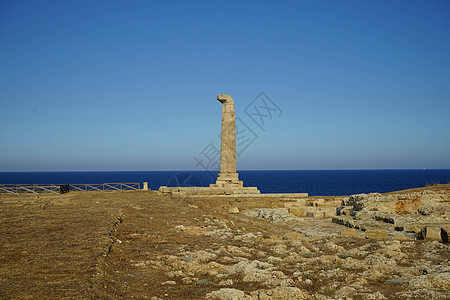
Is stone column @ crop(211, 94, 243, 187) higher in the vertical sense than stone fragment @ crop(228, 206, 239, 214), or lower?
higher

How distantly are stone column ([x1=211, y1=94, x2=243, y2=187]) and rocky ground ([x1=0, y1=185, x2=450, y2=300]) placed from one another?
11.6m

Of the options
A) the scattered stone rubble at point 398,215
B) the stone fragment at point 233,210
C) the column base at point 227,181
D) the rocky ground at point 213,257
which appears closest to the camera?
the rocky ground at point 213,257

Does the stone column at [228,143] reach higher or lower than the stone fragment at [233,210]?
higher

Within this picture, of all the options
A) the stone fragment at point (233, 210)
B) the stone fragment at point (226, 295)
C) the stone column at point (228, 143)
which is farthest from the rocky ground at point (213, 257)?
the stone column at point (228, 143)

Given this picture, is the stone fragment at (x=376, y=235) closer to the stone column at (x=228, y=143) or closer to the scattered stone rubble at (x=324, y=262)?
the scattered stone rubble at (x=324, y=262)

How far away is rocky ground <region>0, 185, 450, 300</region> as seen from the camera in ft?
23.3

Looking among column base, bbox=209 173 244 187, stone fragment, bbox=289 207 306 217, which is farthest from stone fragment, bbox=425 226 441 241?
column base, bbox=209 173 244 187

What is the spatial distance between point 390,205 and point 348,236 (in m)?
6.25

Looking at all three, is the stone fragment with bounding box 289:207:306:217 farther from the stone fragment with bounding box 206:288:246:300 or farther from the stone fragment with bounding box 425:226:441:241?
the stone fragment with bounding box 206:288:246:300

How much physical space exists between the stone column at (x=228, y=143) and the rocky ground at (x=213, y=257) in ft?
38.1

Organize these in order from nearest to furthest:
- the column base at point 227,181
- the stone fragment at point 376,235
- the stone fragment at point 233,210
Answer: the stone fragment at point 376,235, the stone fragment at point 233,210, the column base at point 227,181

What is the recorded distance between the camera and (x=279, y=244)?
38.6ft

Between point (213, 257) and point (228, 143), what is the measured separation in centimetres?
1951

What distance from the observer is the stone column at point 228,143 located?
29.1m
